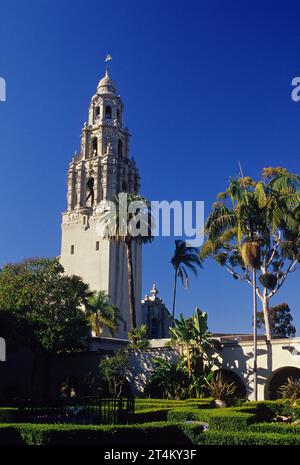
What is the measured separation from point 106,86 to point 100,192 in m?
13.8

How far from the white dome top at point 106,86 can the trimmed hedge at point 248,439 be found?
56.8 metres

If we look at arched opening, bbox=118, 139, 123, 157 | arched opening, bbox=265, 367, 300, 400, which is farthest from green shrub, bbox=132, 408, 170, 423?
arched opening, bbox=118, 139, 123, 157

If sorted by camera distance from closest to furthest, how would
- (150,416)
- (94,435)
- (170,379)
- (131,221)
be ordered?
(94,435)
(150,416)
(170,379)
(131,221)

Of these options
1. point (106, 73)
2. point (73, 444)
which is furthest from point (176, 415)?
point (106, 73)

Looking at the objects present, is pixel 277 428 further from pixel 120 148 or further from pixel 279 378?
pixel 120 148

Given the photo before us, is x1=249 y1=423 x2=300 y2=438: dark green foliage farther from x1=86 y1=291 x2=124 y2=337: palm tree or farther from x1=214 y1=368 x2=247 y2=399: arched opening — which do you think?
x1=86 y1=291 x2=124 y2=337: palm tree

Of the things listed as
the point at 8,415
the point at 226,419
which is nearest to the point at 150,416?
the point at 226,419

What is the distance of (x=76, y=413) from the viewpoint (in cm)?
1973

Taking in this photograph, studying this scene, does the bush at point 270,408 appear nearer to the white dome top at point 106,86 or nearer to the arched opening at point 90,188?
the arched opening at point 90,188

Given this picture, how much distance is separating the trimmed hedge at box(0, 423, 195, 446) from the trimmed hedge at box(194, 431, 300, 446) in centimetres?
127

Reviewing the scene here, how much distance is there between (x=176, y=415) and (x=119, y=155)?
1906 inches

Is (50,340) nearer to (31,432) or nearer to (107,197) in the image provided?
(31,432)

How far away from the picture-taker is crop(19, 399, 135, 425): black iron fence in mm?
19266

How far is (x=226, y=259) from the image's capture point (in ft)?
127
